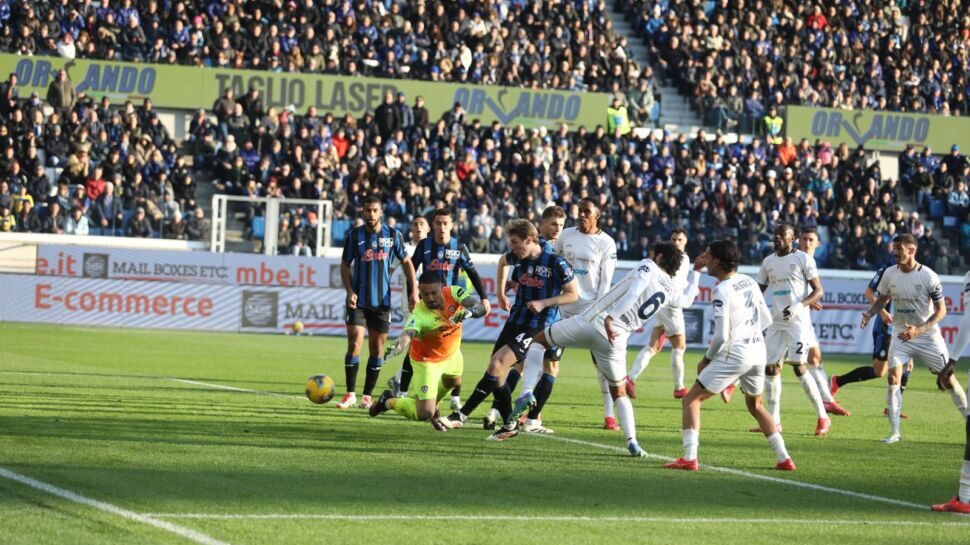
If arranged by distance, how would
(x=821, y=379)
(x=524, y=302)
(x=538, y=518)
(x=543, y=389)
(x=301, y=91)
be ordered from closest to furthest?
(x=538, y=518) < (x=543, y=389) < (x=524, y=302) < (x=821, y=379) < (x=301, y=91)

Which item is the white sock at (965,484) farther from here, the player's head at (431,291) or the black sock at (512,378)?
the black sock at (512,378)

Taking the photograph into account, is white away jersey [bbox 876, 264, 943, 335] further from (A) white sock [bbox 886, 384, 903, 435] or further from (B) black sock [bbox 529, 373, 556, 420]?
(B) black sock [bbox 529, 373, 556, 420]

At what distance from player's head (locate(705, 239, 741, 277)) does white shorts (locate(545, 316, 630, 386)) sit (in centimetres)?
115

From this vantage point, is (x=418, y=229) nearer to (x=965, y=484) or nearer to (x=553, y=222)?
(x=553, y=222)

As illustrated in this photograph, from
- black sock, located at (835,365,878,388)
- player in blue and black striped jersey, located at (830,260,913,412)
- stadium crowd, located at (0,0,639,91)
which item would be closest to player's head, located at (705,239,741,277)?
player in blue and black striped jersey, located at (830,260,913,412)

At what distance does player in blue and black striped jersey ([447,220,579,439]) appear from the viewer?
1278 cm

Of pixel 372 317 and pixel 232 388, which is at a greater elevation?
pixel 372 317

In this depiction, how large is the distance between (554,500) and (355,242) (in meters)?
6.83

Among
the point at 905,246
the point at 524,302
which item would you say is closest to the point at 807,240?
the point at 905,246

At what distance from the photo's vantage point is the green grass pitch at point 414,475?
8117 mm

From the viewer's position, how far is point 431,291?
1241cm

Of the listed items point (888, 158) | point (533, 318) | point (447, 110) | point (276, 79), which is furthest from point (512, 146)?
point (533, 318)

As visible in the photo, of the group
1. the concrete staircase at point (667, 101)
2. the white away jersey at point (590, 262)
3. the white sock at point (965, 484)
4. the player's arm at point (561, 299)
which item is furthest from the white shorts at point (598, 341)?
the concrete staircase at point (667, 101)

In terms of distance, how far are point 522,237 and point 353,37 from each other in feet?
88.4
